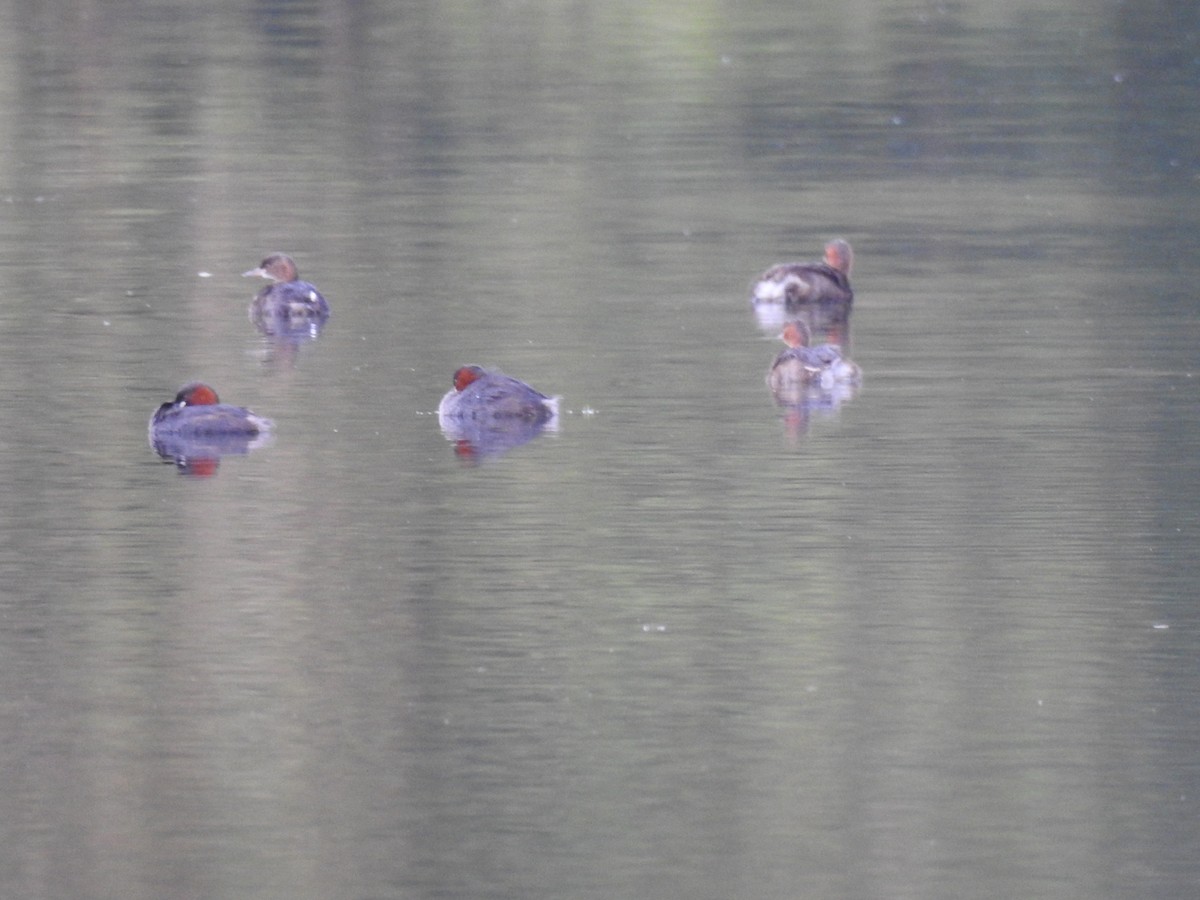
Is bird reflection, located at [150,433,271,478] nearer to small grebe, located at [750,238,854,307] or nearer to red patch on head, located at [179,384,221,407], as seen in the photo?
red patch on head, located at [179,384,221,407]

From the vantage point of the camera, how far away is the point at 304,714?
8500 millimetres

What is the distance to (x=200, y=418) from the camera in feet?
41.1

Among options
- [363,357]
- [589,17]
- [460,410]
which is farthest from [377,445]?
[589,17]

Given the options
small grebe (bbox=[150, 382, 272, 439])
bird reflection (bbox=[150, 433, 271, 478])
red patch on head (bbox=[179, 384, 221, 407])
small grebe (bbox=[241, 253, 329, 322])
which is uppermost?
red patch on head (bbox=[179, 384, 221, 407])

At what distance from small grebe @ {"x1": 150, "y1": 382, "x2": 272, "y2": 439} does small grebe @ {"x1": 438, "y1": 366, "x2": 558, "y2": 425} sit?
88 centimetres

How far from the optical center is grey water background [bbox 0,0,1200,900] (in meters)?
7.52

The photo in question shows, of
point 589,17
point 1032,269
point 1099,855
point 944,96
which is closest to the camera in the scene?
point 1099,855

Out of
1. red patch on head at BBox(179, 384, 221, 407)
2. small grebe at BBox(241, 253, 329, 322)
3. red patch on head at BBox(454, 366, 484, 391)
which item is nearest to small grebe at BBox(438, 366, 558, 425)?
red patch on head at BBox(454, 366, 484, 391)

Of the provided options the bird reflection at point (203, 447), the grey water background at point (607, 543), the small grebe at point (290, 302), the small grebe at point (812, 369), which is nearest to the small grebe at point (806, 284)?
the grey water background at point (607, 543)

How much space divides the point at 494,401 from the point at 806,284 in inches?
147

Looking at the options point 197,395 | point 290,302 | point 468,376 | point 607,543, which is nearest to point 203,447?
point 197,395

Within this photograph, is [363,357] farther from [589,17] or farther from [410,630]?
[589,17]

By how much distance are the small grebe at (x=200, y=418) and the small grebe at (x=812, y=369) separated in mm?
2552

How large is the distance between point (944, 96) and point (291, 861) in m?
22.2
